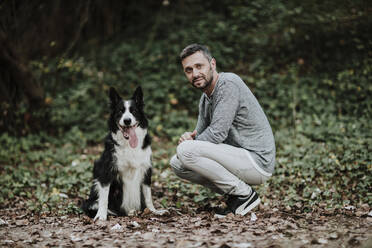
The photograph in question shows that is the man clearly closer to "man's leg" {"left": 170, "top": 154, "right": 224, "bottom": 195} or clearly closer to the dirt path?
"man's leg" {"left": 170, "top": 154, "right": 224, "bottom": 195}

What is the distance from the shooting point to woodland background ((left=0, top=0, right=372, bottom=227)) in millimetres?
4531

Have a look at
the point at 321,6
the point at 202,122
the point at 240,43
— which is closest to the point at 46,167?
the point at 202,122

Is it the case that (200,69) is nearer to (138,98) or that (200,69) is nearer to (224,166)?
(138,98)

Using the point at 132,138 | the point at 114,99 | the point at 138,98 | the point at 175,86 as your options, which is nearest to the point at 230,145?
the point at 132,138

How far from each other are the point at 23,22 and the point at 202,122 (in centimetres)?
649

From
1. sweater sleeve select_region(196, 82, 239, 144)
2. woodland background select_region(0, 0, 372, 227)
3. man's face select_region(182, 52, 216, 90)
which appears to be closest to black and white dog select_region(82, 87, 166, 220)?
woodland background select_region(0, 0, 372, 227)

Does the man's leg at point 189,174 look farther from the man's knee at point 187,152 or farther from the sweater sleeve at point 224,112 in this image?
the sweater sleeve at point 224,112

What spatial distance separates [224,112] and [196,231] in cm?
115

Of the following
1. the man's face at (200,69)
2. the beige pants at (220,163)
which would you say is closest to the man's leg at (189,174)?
the beige pants at (220,163)

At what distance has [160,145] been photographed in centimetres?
672

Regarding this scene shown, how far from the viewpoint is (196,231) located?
2.88 meters

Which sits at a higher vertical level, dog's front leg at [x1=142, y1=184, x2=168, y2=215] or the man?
the man

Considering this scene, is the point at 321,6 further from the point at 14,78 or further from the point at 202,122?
the point at 14,78

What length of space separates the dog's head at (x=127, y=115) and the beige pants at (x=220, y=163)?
626mm
